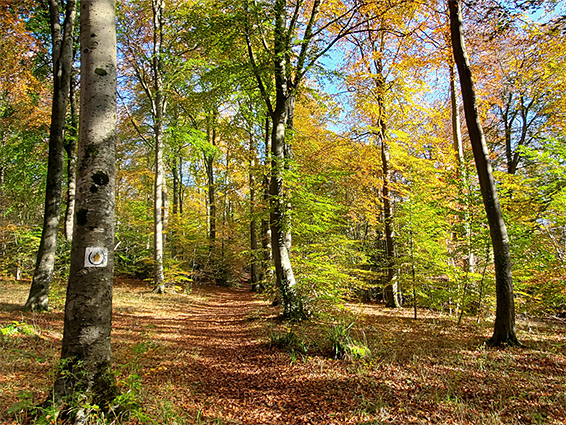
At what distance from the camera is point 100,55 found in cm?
284

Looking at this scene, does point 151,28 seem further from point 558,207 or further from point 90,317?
point 558,207

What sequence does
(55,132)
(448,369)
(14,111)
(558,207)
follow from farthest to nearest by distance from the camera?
(14,111)
(55,132)
(558,207)
(448,369)

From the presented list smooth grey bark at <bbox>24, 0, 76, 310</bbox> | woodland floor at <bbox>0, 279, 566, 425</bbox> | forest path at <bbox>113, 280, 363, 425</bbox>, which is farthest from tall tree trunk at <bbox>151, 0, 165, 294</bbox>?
woodland floor at <bbox>0, 279, 566, 425</bbox>

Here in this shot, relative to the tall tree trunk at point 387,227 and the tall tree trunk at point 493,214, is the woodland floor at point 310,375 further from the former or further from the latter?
the tall tree trunk at point 387,227

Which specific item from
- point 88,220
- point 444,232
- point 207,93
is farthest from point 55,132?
point 444,232

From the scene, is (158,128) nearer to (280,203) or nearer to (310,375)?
(280,203)

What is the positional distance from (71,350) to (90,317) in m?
0.31

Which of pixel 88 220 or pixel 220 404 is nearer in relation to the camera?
Result: pixel 88 220

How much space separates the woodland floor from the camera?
296cm

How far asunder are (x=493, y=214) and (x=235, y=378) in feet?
17.5

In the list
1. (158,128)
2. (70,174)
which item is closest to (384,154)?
(158,128)

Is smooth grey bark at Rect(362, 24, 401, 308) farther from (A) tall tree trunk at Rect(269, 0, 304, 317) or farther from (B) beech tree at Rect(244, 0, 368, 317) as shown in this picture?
(A) tall tree trunk at Rect(269, 0, 304, 317)

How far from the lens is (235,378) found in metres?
4.12

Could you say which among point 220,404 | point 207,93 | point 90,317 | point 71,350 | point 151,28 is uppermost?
point 151,28
